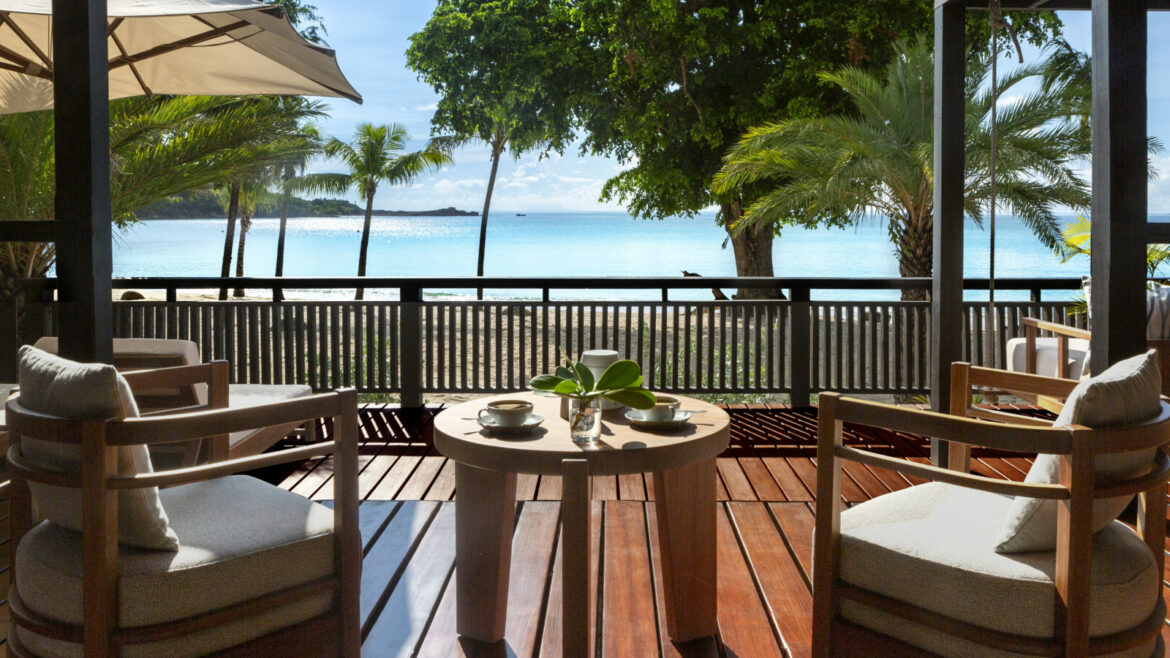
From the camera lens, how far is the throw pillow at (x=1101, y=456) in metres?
1.47

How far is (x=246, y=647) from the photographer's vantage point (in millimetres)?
1583

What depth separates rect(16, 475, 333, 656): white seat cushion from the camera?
4.92 feet

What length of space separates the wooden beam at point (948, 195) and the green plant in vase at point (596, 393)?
2.06m

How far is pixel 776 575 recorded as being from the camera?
2.52 metres

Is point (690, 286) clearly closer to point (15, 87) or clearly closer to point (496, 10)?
point (15, 87)

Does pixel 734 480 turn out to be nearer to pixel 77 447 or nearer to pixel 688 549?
pixel 688 549

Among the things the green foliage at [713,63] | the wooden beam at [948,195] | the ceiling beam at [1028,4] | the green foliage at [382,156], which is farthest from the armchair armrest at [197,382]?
the green foliage at [382,156]

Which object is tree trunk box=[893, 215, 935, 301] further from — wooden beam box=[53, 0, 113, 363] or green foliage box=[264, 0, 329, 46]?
green foliage box=[264, 0, 329, 46]

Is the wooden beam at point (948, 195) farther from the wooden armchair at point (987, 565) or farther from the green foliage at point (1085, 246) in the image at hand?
the green foliage at point (1085, 246)

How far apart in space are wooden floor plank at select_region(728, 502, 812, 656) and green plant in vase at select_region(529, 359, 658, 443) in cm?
74

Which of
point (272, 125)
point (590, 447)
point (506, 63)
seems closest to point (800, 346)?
point (590, 447)

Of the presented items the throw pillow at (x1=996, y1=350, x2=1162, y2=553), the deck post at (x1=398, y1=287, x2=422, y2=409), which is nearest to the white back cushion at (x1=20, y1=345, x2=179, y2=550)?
the throw pillow at (x1=996, y1=350, x2=1162, y2=553)

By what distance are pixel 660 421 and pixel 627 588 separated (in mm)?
644

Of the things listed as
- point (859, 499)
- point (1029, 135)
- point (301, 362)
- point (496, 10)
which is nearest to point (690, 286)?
point (859, 499)
